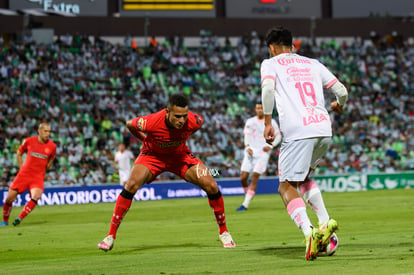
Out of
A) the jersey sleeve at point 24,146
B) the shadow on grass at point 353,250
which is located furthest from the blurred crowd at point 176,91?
the shadow on grass at point 353,250

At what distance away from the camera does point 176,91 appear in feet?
140

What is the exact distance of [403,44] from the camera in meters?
50.4

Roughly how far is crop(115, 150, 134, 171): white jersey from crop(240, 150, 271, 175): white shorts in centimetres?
1094

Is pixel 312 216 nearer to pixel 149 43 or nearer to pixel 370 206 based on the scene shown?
pixel 370 206

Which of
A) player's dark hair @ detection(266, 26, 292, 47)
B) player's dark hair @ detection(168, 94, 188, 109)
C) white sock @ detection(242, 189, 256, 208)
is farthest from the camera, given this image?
white sock @ detection(242, 189, 256, 208)

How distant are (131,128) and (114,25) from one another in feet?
113

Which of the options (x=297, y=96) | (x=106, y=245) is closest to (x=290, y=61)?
(x=297, y=96)

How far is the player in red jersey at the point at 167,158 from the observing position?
1181 cm

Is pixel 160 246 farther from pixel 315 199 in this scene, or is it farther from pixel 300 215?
pixel 300 215

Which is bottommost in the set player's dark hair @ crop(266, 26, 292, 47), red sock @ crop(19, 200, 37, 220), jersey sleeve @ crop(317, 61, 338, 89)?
red sock @ crop(19, 200, 37, 220)

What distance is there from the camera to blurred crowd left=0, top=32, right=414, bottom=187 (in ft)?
118

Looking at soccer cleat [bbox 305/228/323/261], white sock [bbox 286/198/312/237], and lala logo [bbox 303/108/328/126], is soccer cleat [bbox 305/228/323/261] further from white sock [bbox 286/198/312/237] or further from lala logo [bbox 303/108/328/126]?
lala logo [bbox 303/108/328/126]

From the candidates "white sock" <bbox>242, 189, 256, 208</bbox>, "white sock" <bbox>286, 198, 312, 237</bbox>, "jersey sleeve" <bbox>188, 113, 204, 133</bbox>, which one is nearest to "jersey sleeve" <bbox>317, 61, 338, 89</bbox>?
"white sock" <bbox>286, 198, 312, 237</bbox>

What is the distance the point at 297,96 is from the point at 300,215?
1461 mm
